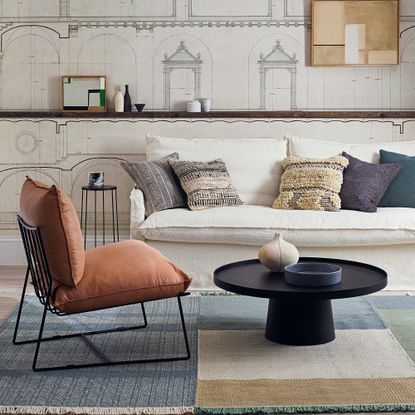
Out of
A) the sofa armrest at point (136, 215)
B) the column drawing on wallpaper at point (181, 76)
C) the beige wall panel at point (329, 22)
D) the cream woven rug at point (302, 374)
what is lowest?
the cream woven rug at point (302, 374)

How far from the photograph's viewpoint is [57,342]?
3662 millimetres

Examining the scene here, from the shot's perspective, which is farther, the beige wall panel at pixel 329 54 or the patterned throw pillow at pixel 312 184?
the beige wall panel at pixel 329 54

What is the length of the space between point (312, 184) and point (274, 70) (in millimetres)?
1214

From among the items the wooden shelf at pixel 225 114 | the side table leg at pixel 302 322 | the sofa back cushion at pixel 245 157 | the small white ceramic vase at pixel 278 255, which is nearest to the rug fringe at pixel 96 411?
the side table leg at pixel 302 322

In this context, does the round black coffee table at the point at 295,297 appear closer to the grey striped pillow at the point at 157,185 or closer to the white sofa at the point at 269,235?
the white sofa at the point at 269,235

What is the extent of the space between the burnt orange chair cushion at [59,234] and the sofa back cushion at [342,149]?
243cm

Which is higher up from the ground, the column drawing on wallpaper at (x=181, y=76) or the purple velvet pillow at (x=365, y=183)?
the column drawing on wallpaper at (x=181, y=76)

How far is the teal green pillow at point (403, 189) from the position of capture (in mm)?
5117

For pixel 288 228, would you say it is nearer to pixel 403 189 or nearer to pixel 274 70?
pixel 403 189

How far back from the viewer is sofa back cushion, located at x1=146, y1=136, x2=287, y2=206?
531cm

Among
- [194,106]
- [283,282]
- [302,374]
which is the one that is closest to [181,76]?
[194,106]

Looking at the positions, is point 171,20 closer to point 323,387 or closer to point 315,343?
point 315,343

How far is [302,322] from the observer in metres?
3.53

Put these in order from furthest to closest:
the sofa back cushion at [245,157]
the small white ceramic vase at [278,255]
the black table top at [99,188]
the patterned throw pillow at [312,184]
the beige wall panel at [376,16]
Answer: the beige wall panel at [376,16] < the black table top at [99,188] < the sofa back cushion at [245,157] < the patterned throw pillow at [312,184] < the small white ceramic vase at [278,255]
